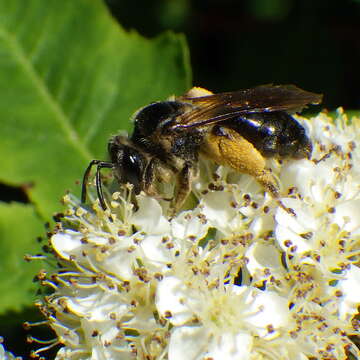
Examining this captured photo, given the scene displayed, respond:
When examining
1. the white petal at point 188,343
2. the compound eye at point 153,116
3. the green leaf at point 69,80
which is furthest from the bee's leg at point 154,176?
the green leaf at point 69,80

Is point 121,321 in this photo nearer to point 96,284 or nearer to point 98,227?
point 96,284

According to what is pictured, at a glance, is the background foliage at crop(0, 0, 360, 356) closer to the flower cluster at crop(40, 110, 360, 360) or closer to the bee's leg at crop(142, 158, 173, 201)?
the flower cluster at crop(40, 110, 360, 360)

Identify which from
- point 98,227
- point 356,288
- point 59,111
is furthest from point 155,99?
point 356,288

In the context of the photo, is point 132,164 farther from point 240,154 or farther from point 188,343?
point 188,343

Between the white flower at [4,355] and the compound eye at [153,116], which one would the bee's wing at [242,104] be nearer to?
the compound eye at [153,116]

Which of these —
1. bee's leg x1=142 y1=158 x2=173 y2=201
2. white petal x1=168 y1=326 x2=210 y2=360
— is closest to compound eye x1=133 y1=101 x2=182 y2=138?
bee's leg x1=142 y1=158 x2=173 y2=201

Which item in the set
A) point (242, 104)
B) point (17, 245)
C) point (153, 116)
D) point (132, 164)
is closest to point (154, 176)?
point (132, 164)
